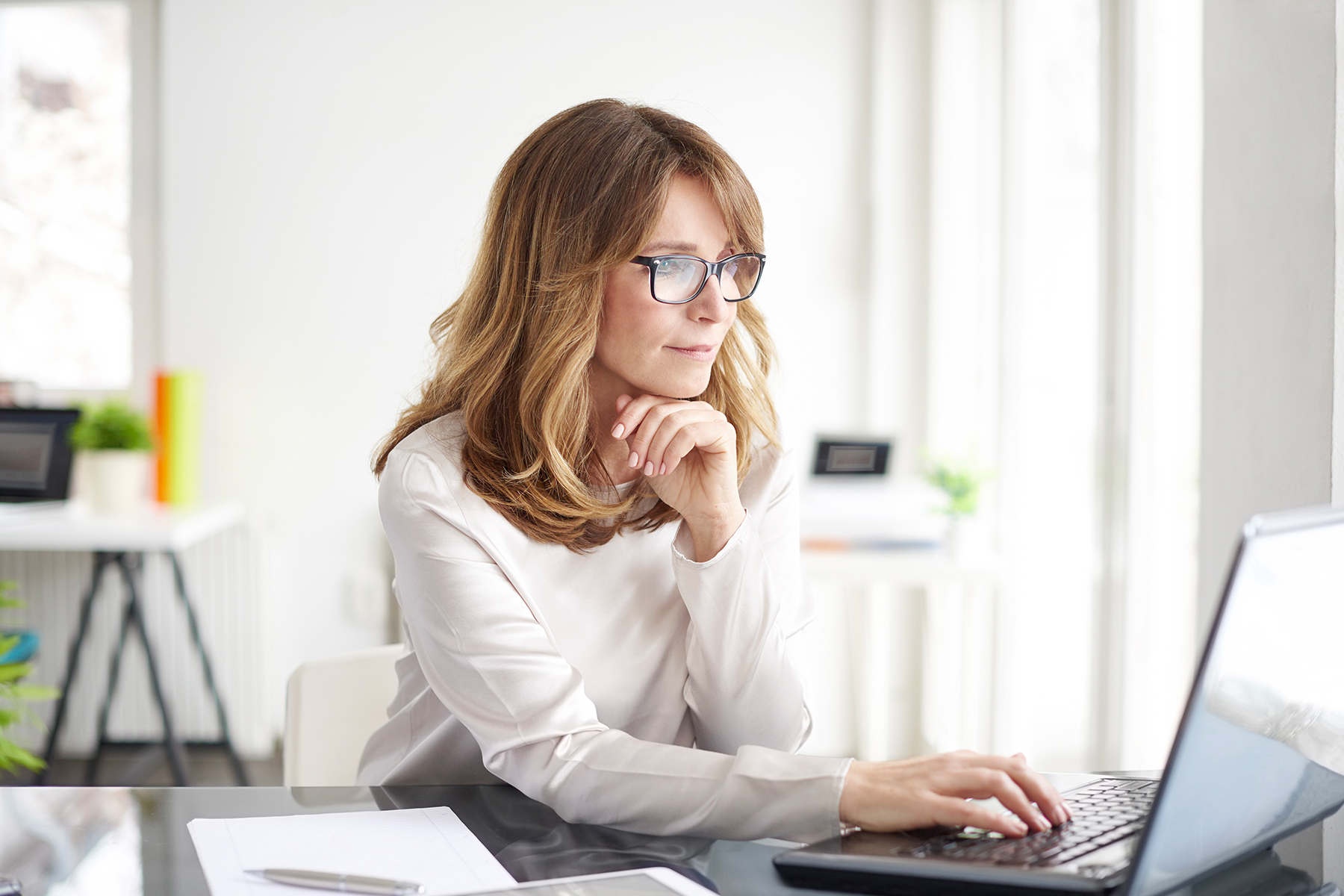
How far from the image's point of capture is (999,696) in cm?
288

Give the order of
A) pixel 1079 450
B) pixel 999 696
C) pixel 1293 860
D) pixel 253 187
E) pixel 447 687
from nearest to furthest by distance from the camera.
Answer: pixel 1293 860 → pixel 447 687 → pixel 1079 450 → pixel 999 696 → pixel 253 187

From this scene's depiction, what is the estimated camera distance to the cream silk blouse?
2.98 feet

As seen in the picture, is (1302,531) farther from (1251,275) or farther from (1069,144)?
(1069,144)

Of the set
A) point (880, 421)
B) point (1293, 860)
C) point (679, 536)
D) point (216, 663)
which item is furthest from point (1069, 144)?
point (216, 663)

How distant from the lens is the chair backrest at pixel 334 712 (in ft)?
4.56

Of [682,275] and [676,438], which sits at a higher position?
[682,275]

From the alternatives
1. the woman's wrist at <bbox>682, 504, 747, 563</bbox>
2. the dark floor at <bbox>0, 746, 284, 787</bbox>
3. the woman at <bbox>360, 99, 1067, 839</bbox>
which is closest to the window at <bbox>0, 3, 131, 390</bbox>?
the dark floor at <bbox>0, 746, 284, 787</bbox>

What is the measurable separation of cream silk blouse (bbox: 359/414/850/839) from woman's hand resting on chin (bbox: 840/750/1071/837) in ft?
0.09

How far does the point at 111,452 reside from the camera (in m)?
3.01

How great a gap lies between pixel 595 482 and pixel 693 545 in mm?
141

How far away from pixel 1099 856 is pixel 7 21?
152 inches

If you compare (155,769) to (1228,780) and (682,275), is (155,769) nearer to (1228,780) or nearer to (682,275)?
(682,275)

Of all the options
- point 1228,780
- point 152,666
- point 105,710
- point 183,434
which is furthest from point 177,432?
point 1228,780

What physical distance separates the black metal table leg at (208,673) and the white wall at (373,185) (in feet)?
0.78
